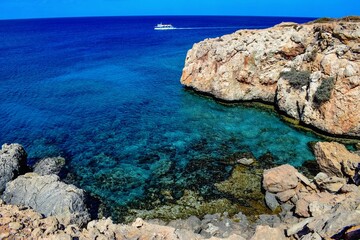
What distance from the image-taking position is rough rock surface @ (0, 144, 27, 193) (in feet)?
77.6

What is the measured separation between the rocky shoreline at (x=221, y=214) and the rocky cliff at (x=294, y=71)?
782cm

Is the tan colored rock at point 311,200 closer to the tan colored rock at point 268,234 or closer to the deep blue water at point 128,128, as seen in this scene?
the tan colored rock at point 268,234

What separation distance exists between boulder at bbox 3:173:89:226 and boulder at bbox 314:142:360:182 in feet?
64.6

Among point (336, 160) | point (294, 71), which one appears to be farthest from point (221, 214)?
point (294, 71)

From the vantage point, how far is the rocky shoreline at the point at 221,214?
14.5 meters

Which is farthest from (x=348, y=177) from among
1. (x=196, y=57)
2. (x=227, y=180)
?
(x=196, y=57)

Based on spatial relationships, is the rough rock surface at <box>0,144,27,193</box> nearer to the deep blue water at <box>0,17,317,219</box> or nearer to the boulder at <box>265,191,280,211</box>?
the deep blue water at <box>0,17,317,219</box>

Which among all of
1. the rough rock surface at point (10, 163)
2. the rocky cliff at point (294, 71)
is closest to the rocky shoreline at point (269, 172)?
the rough rock surface at point (10, 163)

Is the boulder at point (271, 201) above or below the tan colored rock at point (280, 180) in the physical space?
below

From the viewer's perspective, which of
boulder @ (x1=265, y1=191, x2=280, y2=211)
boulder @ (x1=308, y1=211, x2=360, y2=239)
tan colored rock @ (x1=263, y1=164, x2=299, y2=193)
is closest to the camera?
boulder @ (x1=308, y1=211, x2=360, y2=239)

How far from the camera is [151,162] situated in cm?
2761

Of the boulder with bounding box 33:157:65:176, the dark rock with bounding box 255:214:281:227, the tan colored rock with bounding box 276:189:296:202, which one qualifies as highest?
the boulder with bounding box 33:157:65:176

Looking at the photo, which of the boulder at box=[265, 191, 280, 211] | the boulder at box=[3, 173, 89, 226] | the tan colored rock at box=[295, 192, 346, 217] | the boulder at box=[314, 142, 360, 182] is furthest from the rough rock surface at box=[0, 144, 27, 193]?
the boulder at box=[314, 142, 360, 182]

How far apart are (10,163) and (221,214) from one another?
1783 cm
